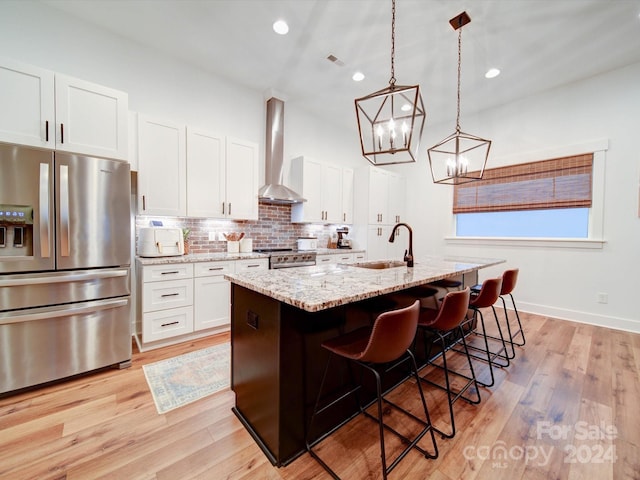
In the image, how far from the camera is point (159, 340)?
2.76m

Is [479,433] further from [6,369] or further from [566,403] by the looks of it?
[6,369]

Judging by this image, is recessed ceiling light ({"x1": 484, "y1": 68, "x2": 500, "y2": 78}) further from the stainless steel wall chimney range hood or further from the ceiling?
the stainless steel wall chimney range hood

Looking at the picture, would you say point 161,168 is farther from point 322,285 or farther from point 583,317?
point 583,317

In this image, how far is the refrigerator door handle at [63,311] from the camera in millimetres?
1905

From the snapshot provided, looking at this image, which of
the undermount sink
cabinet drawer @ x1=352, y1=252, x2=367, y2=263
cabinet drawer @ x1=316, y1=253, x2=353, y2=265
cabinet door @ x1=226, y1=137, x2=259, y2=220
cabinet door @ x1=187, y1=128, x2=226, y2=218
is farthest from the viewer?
cabinet drawer @ x1=352, y1=252, x2=367, y2=263

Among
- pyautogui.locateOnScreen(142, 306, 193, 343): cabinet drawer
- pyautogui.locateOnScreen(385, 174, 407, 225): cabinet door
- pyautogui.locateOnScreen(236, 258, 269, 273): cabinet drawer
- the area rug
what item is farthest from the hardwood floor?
pyautogui.locateOnScreen(385, 174, 407, 225): cabinet door

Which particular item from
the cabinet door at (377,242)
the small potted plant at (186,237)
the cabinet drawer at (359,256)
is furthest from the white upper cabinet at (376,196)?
the small potted plant at (186,237)

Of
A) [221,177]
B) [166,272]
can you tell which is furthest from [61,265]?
[221,177]

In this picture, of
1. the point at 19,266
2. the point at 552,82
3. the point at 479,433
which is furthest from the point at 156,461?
the point at 552,82

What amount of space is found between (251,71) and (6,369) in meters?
3.84

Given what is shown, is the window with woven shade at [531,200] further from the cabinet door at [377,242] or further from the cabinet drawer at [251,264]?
the cabinet drawer at [251,264]

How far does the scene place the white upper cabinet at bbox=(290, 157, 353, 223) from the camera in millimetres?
4363

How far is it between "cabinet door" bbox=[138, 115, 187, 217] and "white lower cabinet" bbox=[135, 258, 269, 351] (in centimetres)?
68

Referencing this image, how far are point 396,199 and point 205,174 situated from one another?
3.73m
